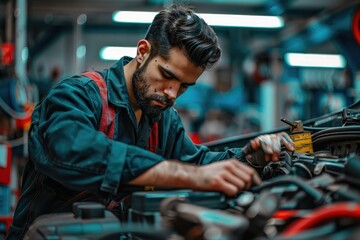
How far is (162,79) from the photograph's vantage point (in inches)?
63.1

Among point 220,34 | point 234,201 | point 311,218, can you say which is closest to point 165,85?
point 234,201

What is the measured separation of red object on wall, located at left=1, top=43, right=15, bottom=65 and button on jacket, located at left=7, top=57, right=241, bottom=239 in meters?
3.54

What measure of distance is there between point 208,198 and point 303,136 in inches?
25.5

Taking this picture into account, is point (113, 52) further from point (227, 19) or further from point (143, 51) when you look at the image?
point (143, 51)

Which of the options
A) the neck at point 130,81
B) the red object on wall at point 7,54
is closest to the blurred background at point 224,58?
the red object on wall at point 7,54

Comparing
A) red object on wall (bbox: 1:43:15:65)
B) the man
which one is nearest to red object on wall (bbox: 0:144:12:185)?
red object on wall (bbox: 1:43:15:65)

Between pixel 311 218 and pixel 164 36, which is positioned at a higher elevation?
pixel 164 36

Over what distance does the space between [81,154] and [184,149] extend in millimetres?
760

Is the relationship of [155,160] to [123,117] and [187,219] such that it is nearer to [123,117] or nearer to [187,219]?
[187,219]

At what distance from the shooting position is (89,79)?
1.52m

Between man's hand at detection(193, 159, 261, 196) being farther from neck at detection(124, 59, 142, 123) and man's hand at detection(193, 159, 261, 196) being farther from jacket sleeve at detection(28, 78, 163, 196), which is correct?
neck at detection(124, 59, 142, 123)

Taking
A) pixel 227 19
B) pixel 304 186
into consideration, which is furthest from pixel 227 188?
pixel 227 19

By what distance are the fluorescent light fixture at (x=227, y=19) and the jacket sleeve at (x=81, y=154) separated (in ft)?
17.9

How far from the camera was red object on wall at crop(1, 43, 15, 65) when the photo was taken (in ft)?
16.4
